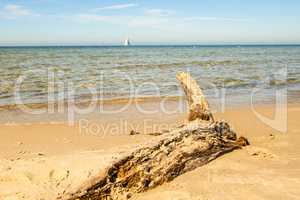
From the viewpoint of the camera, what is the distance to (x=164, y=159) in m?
4.13

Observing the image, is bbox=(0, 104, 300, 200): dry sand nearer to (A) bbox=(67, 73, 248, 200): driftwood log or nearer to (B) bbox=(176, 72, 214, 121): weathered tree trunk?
(A) bbox=(67, 73, 248, 200): driftwood log

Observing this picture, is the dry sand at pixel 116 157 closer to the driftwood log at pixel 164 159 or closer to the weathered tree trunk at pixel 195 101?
the driftwood log at pixel 164 159

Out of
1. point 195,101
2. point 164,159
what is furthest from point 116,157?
point 195,101

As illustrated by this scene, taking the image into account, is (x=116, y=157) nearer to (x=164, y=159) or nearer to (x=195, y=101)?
(x=164, y=159)

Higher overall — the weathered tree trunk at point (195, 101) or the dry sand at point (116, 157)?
the weathered tree trunk at point (195, 101)

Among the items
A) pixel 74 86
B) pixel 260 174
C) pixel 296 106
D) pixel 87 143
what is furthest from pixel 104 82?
pixel 260 174

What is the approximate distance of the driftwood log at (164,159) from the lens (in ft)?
11.7

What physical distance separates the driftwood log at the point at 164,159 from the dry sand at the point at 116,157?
9cm

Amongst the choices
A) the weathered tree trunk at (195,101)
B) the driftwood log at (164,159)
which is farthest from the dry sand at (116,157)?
the weathered tree trunk at (195,101)

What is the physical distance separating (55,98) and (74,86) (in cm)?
281

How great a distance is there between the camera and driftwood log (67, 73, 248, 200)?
11.7ft

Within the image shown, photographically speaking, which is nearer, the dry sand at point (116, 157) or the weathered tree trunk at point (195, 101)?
the dry sand at point (116, 157)

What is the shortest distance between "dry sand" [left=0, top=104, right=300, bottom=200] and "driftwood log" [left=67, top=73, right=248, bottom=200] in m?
0.09

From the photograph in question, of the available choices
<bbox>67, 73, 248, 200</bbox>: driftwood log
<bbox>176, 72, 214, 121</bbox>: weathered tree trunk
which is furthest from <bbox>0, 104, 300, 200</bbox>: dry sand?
<bbox>176, 72, 214, 121</bbox>: weathered tree trunk
